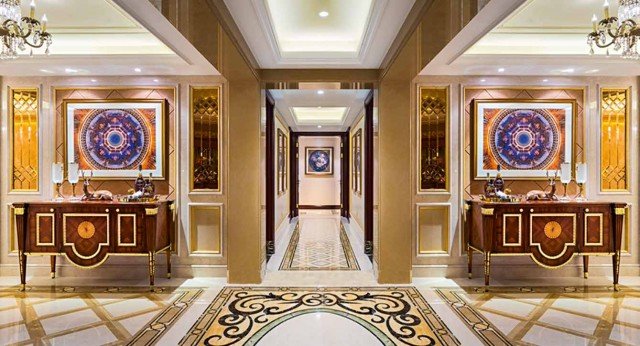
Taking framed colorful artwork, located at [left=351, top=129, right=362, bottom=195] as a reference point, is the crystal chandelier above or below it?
above

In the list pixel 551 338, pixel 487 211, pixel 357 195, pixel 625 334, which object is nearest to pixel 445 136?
pixel 487 211

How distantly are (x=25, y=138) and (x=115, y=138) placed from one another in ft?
3.82

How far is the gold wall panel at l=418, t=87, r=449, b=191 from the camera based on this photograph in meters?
4.72

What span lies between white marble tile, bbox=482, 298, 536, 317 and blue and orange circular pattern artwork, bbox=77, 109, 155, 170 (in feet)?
14.2

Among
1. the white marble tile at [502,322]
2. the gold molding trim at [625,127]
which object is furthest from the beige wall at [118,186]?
the gold molding trim at [625,127]

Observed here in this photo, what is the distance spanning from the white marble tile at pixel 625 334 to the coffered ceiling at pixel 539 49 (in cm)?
276

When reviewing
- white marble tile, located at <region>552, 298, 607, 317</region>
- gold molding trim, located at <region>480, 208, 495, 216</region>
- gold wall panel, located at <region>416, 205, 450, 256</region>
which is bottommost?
white marble tile, located at <region>552, 298, 607, 317</region>

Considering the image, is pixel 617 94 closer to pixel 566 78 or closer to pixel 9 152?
pixel 566 78

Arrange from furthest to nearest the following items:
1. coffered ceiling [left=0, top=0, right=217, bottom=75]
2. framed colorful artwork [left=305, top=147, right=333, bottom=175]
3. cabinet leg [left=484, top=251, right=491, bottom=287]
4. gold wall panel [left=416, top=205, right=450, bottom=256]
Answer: framed colorful artwork [left=305, top=147, right=333, bottom=175]
gold wall panel [left=416, top=205, right=450, bottom=256]
cabinet leg [left=484, top=251, right=491, bottom=287]
coffered ceiling [left=0, top=0, right=217, bottom=75]

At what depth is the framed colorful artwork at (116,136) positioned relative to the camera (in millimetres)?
4645

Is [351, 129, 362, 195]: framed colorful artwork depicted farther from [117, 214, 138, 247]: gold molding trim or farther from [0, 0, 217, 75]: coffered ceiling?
[117, 214, 138, 247]: gold molding trim

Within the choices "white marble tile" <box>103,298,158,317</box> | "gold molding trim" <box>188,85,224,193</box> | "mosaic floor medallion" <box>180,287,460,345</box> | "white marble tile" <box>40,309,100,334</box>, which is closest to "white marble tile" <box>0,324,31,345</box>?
"white marble tile" <box>40,309,100,334</box>

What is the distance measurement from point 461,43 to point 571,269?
3391 mm

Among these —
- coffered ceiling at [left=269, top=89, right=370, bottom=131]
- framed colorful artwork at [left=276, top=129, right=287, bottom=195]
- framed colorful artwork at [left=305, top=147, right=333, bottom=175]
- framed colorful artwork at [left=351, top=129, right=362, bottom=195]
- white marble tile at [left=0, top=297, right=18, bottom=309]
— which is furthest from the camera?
framed colorful artwork at [left=305, top=147, right=333, bottom=175]
